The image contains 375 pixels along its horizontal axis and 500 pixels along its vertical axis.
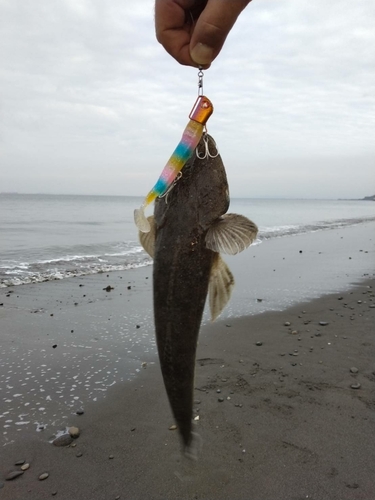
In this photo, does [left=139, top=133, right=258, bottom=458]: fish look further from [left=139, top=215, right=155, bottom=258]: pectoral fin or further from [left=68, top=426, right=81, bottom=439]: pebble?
[left=68, top=426, right=81, bottom=439]: pebble

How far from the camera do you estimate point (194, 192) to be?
2.63m

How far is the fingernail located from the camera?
8.00ft

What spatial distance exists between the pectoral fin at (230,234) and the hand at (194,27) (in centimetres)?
99

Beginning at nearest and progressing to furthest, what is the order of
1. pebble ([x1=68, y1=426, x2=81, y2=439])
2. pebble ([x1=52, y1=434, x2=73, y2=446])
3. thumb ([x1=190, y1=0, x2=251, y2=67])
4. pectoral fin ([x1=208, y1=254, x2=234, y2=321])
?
thumb ([x1=190, y1=0, x2=251, y2=67]), pectoral fin ([x1=208, y1=254, x2=234, y2=321]), pebble ([x1=52, y1=434, x2=73, y2=446]), pebble ([x1=68, y1=426, x2=81, y2=439])

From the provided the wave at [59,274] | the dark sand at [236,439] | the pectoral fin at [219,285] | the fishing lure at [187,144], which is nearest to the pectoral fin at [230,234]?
the pectoral fin at [219,285]

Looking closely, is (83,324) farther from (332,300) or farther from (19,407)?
(332,300)

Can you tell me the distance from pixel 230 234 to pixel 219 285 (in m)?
0.41

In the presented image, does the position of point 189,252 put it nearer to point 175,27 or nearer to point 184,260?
point 184,260

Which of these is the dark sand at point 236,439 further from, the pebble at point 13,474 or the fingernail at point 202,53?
the fingernail at point 202,53

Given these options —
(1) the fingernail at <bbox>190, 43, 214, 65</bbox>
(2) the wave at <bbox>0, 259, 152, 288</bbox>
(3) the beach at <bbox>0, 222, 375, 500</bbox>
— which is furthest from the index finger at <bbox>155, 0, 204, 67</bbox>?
(2) the wave at <bbox>0, 259, 152, 288</bbox>

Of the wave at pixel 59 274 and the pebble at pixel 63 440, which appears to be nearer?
the pebble at pixel 63 440

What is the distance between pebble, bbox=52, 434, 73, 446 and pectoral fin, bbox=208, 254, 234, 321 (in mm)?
3244

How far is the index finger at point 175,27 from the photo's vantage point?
268cm

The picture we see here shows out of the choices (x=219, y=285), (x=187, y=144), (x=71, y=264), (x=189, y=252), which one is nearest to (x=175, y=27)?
(x=187, y=144)
